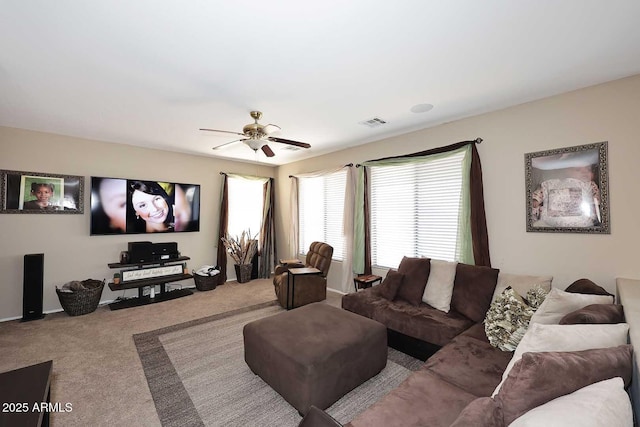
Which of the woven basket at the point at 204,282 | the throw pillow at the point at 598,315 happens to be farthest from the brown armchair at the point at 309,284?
the throw pillow at the point at 598,315

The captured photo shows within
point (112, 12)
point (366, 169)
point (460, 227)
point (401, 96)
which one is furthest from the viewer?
point (366, 169)

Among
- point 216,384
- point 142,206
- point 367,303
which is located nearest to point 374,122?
point 367,303

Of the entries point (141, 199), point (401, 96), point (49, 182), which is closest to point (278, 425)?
point (401, 96)

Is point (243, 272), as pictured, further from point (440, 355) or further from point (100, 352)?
point (440, 355)

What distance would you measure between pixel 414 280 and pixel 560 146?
81.3 inches

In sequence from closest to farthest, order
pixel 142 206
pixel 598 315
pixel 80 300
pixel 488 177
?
1. pixel 598 315
2. pixel 488 177
3. pixel 80 300
4. pixel 142 206

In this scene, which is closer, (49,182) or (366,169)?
(49,182)

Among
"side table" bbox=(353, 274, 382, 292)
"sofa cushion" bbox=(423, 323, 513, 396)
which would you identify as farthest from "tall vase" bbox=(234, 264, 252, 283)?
"sofa cushion" bbox=(423, 323, 513, 396)

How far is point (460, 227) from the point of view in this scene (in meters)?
3.40

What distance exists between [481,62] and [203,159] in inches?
197

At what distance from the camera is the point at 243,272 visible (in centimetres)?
571

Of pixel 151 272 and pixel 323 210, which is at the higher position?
pixel 323 210

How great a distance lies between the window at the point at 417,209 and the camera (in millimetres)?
3531

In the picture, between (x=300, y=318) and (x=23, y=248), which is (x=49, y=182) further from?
(x=300, y=318)
